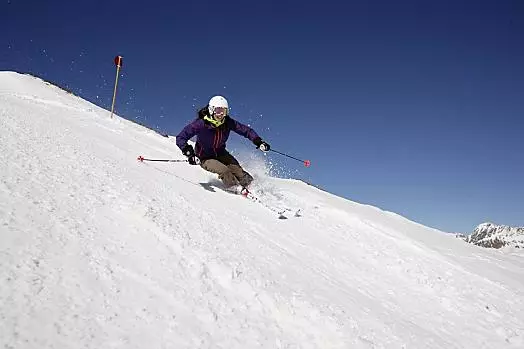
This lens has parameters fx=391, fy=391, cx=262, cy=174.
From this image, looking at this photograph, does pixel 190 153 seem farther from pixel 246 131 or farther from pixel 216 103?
pixel 246 131

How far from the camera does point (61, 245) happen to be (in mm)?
3180

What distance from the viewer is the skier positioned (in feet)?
29.3

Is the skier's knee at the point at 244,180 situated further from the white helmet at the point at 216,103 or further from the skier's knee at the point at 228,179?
the white helmet at the point at 216,103

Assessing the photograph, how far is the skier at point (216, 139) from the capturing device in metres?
8.95

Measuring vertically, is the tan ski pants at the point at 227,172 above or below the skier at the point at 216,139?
below

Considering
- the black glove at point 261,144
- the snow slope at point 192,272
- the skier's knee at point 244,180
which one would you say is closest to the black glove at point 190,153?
the skier's knee at point 244,180

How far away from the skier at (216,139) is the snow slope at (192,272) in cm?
126

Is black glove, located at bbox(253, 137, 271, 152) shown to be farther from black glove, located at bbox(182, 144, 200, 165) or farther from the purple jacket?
black glove, located at bbox(182, 144, 200, 165)

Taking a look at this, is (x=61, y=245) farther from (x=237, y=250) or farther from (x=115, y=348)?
(x=237, y=250)

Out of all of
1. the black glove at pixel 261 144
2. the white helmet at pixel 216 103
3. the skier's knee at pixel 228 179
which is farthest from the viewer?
the black glove at pixel 261 144

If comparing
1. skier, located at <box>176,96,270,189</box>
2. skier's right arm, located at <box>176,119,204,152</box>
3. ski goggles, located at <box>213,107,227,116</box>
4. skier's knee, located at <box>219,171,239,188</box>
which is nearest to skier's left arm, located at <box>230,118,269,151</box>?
skier, located at <box>176,96,270,189</box>

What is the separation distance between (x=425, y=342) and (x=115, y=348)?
292cm

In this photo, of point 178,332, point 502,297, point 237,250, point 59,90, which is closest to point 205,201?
point 237,250

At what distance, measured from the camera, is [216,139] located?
31.1ft
